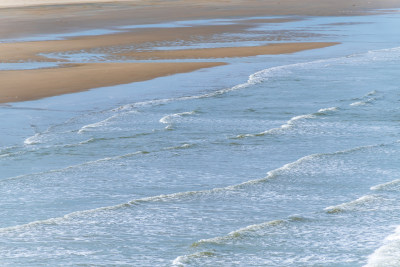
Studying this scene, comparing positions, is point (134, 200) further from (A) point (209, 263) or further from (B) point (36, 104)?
(B) point (36, 104)

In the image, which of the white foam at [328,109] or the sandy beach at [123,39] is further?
the sandy beach at [123,39]

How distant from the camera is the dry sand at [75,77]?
13.5m

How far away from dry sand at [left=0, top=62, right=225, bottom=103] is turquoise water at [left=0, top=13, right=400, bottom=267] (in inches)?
33.1

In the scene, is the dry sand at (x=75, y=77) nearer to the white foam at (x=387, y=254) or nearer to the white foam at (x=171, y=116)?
the white foam at (x=171, y=116)

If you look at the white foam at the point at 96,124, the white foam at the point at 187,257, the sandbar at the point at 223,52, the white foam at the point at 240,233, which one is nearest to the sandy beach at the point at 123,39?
the sandbar at the point at 223,52

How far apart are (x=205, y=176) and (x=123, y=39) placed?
724 inches

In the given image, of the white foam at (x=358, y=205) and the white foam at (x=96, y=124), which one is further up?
the white foam at (x=358, y=205)

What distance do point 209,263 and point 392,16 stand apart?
30986mm

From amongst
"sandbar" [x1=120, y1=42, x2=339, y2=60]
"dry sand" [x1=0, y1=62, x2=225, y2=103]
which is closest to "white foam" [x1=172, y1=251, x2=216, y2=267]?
"dry sand" [x1=0, y1=62, x2=225, y2=103]

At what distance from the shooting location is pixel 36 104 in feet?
39.9

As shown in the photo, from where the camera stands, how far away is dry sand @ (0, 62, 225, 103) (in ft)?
44.4

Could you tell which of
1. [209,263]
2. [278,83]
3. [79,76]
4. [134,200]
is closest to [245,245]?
[209,263]

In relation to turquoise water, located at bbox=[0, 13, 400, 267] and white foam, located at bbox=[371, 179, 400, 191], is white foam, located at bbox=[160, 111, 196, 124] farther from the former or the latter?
white foam, located at bbox=[371, 179, 400, 191]

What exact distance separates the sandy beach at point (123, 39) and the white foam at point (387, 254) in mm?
8657
